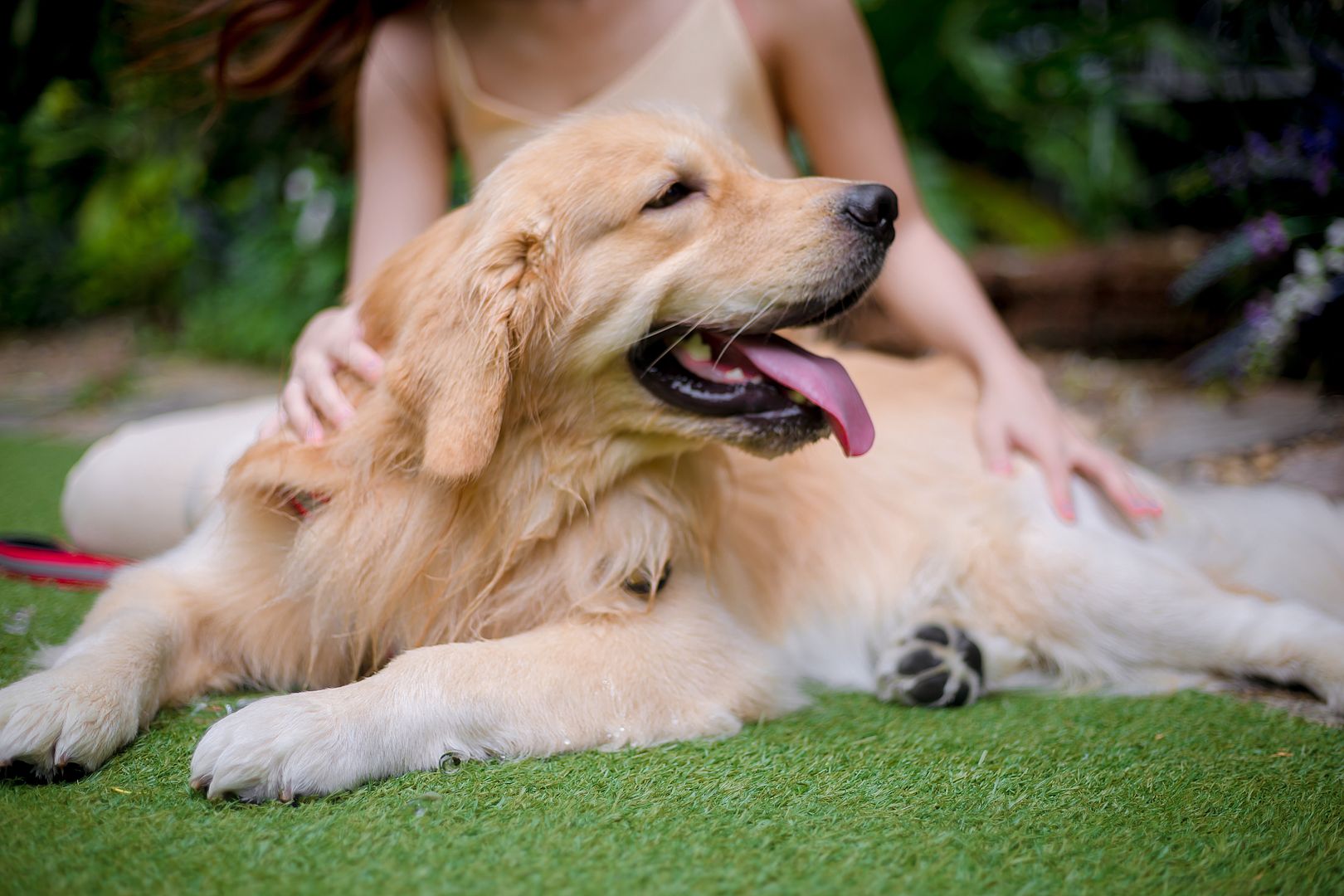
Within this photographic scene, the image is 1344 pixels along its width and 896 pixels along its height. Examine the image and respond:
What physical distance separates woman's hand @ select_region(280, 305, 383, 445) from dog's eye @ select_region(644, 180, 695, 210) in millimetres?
607

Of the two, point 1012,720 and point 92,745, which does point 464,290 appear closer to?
point 92,745

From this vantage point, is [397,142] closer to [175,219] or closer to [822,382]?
[822,382]

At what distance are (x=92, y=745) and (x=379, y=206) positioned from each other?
1833 millimetres

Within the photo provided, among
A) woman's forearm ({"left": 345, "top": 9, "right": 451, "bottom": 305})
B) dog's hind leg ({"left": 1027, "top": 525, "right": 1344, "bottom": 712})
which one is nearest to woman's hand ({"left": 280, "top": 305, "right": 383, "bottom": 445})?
woman's forearm ({"left": 345, "top": 9, "right": 451, "bottom": 305})

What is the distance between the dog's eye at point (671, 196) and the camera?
190 cm

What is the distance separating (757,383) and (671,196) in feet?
1.32

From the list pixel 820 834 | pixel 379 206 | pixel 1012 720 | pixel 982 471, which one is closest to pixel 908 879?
pixel 820 834

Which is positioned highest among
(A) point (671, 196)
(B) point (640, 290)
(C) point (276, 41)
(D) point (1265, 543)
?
(C) point (276, 41)

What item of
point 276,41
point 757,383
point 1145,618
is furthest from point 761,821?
point 276,41

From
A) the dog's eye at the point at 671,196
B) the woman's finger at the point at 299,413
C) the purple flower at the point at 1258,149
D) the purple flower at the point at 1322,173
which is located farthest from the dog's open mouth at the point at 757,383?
the purple flower at the point at 1258,149

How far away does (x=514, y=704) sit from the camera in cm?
170

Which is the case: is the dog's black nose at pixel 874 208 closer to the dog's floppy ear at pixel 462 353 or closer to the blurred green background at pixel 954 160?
the dog's floppy ear at pixel 462 353

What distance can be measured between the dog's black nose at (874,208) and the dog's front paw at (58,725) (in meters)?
1.55

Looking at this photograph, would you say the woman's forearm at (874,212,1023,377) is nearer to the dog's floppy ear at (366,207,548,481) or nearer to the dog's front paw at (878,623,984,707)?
the dog's front paw at (878,623,984,707)
